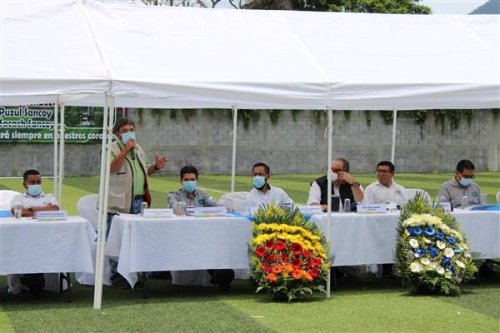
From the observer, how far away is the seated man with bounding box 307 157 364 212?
11188 millimetres

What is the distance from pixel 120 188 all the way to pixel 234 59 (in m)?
1.93

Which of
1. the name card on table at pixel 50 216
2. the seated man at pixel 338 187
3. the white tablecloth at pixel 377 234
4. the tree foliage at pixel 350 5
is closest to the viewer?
the name card on table at pixel 50 216

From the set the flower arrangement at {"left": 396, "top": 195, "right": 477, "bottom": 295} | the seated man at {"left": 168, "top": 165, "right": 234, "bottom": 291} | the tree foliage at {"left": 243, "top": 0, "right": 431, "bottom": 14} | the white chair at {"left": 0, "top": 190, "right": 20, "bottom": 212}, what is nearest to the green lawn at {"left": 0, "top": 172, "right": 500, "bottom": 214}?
the white chair at {"left": 0, "top": 190, "right": 20, "bottom": 212}

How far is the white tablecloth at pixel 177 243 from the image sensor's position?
9500 mm

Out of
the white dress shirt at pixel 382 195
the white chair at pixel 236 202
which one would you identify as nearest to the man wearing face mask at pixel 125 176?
the white chair at pixel 236 202

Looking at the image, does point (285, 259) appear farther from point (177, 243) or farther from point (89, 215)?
point (89, 215)

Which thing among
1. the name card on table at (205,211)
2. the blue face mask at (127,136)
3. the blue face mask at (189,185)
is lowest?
the name card on table at (205,211)

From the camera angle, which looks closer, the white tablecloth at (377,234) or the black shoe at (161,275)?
the white tablecloth at (377,234)

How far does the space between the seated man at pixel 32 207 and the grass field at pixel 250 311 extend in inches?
5.3

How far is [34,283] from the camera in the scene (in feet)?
31.8

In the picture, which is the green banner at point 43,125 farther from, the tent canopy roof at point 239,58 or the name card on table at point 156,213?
the name card on table at point 156,213

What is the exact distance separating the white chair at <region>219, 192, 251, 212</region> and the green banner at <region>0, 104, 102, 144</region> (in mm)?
24745

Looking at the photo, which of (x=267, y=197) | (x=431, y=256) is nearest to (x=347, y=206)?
(x=267, y=197)

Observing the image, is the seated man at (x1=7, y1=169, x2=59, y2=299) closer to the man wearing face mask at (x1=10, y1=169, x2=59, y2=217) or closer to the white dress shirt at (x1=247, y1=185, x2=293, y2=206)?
the man wearing face mask at (x1=10, y1=169, x2=59, y2=217)
